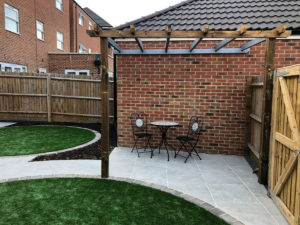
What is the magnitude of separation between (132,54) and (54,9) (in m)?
13.6

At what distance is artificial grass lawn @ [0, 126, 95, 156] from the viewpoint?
6.16m

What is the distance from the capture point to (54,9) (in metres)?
16.7

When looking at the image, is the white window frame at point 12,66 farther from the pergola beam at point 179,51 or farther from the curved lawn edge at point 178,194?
the curved lawn edge at point 178,194

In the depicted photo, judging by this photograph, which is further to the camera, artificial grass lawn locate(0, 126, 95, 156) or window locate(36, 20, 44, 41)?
window locate(36, 20, 44, 41)

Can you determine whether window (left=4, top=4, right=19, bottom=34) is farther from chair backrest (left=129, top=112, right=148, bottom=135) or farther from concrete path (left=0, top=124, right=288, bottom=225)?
chair backrest (left=129, top=112, right=148, bottom=135)

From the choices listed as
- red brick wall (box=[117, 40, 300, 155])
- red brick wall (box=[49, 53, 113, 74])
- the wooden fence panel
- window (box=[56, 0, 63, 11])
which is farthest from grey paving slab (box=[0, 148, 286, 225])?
window (box=[56, 0, 63, 11])

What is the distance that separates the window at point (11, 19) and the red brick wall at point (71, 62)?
347cm

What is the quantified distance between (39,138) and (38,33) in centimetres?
1009

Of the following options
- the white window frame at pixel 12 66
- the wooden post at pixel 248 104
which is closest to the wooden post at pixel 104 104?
the wooden post at pixel 248 104

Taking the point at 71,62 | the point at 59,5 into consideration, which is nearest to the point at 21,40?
the point at 71,62

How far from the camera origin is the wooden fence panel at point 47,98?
9.97 metres

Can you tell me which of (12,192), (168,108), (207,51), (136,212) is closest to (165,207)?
(136,212)

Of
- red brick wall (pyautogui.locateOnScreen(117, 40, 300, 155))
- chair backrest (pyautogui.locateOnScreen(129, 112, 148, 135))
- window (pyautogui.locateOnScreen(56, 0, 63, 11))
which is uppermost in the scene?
window (pyautogui.locateOnScreen(56, 0, 63, 11))

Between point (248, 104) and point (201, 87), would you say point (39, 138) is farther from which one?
point (248, 104)
